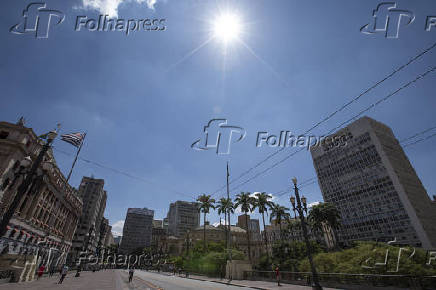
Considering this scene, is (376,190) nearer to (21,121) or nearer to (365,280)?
(365,280)

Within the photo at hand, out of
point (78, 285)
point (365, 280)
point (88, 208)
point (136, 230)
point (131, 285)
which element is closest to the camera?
point (365, 280)

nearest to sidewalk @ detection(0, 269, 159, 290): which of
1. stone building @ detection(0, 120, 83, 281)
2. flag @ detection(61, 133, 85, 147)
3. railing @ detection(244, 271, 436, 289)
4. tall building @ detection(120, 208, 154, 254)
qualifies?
stone building @ detection(0, 120, 83, 281)

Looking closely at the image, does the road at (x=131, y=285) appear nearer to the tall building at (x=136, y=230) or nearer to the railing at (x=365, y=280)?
the railing at (x=365, y=280)

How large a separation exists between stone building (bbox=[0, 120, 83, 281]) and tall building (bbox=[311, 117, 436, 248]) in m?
67.6

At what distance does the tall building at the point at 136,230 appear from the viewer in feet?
572

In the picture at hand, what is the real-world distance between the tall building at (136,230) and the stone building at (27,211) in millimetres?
140421

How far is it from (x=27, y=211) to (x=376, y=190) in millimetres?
94732

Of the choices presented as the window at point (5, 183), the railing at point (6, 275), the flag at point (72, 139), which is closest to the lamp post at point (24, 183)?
the flag at point (72, 139)

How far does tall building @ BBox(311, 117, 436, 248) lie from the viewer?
210ft

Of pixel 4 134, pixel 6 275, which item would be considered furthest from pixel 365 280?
pixel 4 134

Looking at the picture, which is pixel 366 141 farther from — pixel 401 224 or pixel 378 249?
pixel 378 249

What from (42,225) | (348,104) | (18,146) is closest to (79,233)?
(42,225)

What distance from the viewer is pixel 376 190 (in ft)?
235

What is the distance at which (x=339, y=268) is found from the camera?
19375mm
